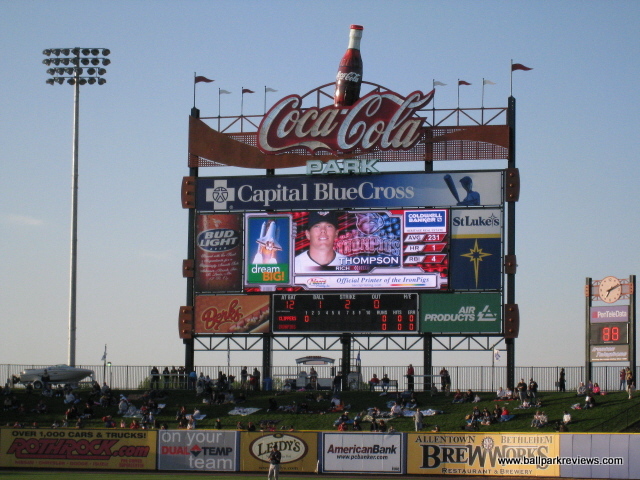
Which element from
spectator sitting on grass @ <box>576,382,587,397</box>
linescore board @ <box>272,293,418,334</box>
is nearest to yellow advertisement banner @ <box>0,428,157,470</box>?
linescore board @ <box>272,293,418,334</box>

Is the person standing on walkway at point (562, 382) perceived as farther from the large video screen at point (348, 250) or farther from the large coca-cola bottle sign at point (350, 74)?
the large coca-cola bottle sign at point (350, 74)

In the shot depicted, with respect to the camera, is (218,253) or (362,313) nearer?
(362,313)

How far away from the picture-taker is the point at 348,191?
5612 centimetres

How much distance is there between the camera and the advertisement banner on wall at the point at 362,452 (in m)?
47.7

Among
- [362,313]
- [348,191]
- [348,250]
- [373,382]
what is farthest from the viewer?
[373,382]

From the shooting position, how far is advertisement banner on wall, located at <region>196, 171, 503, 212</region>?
181 ft

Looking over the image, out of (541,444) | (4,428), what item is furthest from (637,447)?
(4,428)

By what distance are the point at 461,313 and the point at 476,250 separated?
2799 millimetres

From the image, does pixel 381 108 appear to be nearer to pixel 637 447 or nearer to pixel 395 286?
pixel 395 286

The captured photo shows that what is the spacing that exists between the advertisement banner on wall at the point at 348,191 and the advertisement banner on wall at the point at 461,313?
402 cm

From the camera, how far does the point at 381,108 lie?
56844 mm

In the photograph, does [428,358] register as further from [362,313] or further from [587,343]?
[587,343]

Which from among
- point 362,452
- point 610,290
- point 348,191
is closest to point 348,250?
point 348,191

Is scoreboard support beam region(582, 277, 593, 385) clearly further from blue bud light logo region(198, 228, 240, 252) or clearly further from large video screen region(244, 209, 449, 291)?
blue bud light logo region(198, 228, 240, 252)
